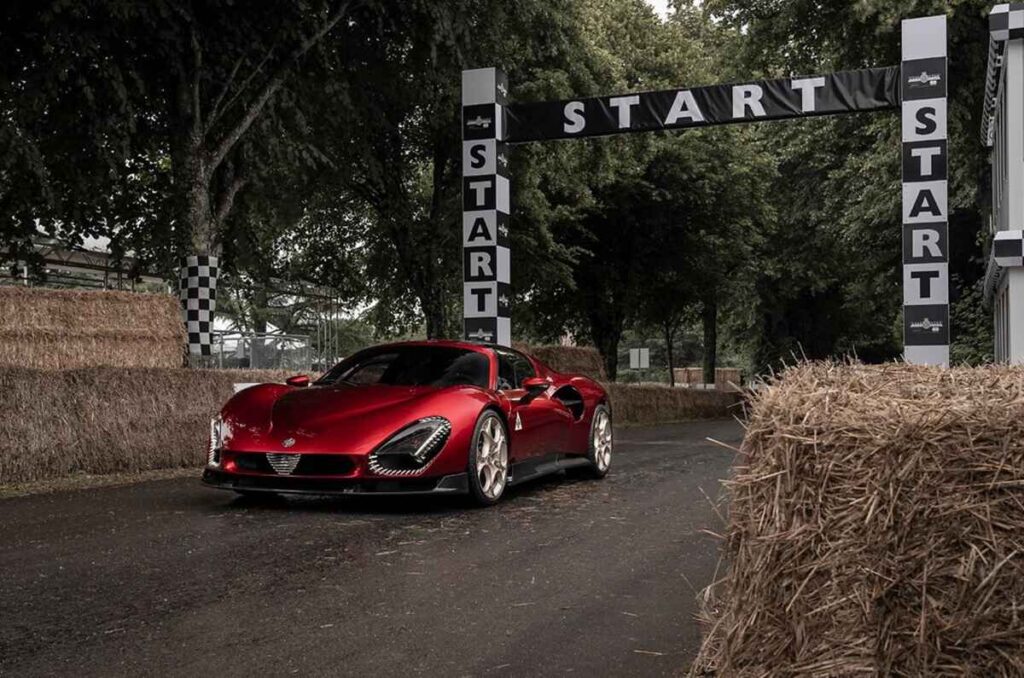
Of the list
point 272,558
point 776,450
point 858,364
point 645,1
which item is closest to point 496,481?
point 272,558

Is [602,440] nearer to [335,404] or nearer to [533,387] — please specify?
[533,387]

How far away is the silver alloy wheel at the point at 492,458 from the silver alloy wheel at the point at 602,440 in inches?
80.8

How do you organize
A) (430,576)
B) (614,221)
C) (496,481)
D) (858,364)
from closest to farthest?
1. (858,364)
2. (430,576)
3. (496,481)
4. (614,221)

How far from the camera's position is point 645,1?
107ft

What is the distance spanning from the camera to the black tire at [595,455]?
10242mm

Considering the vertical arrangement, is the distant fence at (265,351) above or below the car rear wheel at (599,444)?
above

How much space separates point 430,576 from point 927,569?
10.5 feet

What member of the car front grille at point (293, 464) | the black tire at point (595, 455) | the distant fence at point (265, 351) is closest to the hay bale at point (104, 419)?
the car front grille at point (293, 464)

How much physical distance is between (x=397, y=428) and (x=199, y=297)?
9147 mm

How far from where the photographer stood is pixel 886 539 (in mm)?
2656

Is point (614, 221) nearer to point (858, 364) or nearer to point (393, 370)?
point (393, 370)

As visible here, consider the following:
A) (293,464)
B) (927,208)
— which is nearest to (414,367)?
(293,464)

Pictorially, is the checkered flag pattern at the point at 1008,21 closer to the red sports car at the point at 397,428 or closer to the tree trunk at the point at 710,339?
the red sports car at the point at 397,428

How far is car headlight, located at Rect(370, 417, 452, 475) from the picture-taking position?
7434 mm
